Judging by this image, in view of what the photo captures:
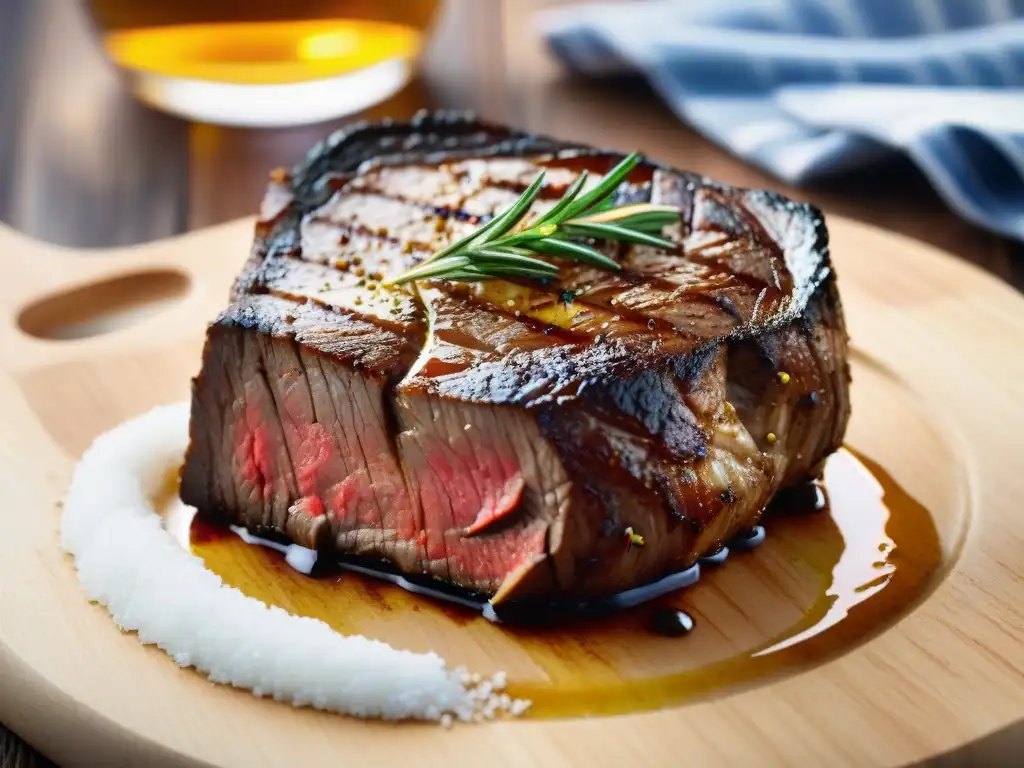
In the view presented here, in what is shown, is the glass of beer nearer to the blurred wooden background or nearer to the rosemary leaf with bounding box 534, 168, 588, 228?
the blurred wooden background

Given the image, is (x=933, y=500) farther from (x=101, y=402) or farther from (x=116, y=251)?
(x=116, y=251)

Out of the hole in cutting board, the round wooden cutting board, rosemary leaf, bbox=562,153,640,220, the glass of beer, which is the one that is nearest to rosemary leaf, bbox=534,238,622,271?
rosemary leaf, bbox=562,153,640,220

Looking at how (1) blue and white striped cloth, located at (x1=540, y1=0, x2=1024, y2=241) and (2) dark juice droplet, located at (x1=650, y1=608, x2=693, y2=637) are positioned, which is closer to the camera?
(2) dark juice droplet, located at (x1=650, y1=608, x2=693, y2=637)

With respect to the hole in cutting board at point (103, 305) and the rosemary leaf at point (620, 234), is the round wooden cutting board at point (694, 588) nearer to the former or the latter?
the hole in cutting board at point (103, 305)

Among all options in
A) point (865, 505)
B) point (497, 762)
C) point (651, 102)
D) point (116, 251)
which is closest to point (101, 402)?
point (116, 251)

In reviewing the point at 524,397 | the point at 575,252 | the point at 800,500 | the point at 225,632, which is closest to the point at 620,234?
A: the point at 575,252

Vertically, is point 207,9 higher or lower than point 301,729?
higher

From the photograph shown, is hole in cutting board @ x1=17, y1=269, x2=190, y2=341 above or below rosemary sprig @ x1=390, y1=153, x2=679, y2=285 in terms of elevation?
below
